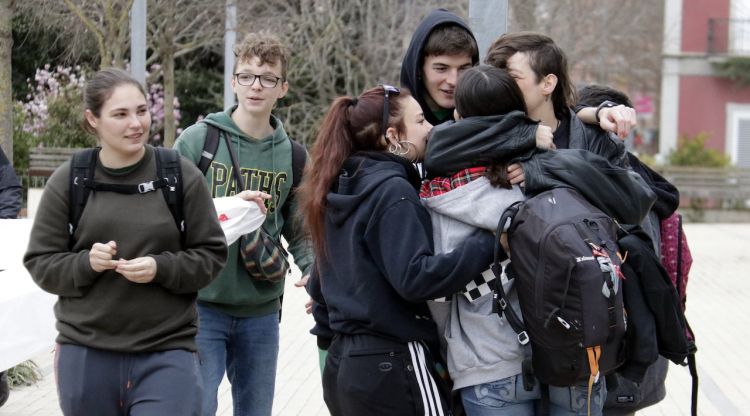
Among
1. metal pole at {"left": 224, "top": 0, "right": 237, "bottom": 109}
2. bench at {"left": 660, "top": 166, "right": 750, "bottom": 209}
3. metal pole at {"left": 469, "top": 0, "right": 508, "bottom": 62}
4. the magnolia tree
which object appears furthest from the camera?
bench at {"left": 660, "top": 166, "right": 750, "bottom": 209}

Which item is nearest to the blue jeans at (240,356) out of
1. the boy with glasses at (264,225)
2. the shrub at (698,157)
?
the boy with glasses at (264,225)

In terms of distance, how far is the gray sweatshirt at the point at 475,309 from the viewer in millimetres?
3307

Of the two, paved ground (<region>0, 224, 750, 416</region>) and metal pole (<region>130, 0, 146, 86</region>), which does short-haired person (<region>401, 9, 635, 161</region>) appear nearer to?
paved ground (<region>0, 224, 750, 416</region>)

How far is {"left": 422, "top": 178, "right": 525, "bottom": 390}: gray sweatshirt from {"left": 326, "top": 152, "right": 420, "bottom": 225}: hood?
0.15 m

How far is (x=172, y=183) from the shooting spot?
3623 millimetres

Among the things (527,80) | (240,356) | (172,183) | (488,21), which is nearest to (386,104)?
(527,80)

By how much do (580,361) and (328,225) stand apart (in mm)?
915

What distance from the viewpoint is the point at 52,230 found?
354 cm

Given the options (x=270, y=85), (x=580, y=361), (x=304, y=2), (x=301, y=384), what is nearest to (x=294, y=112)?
(x=304, y=2)

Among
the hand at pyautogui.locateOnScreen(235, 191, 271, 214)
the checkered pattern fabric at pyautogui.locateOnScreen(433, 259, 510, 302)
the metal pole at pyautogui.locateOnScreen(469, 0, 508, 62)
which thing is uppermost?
the metal pole at pyautogui.locateOnScreen(469, 0, 508, 62)

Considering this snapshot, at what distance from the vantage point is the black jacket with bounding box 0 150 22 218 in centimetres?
614

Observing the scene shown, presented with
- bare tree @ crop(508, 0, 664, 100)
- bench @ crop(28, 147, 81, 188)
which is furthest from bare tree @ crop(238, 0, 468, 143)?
bench @ crop(28, 147, 81, 188)

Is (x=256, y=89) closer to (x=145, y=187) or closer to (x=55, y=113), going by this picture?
(x=145, y=187)

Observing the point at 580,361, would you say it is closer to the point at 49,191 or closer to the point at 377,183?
the point at 377,183
